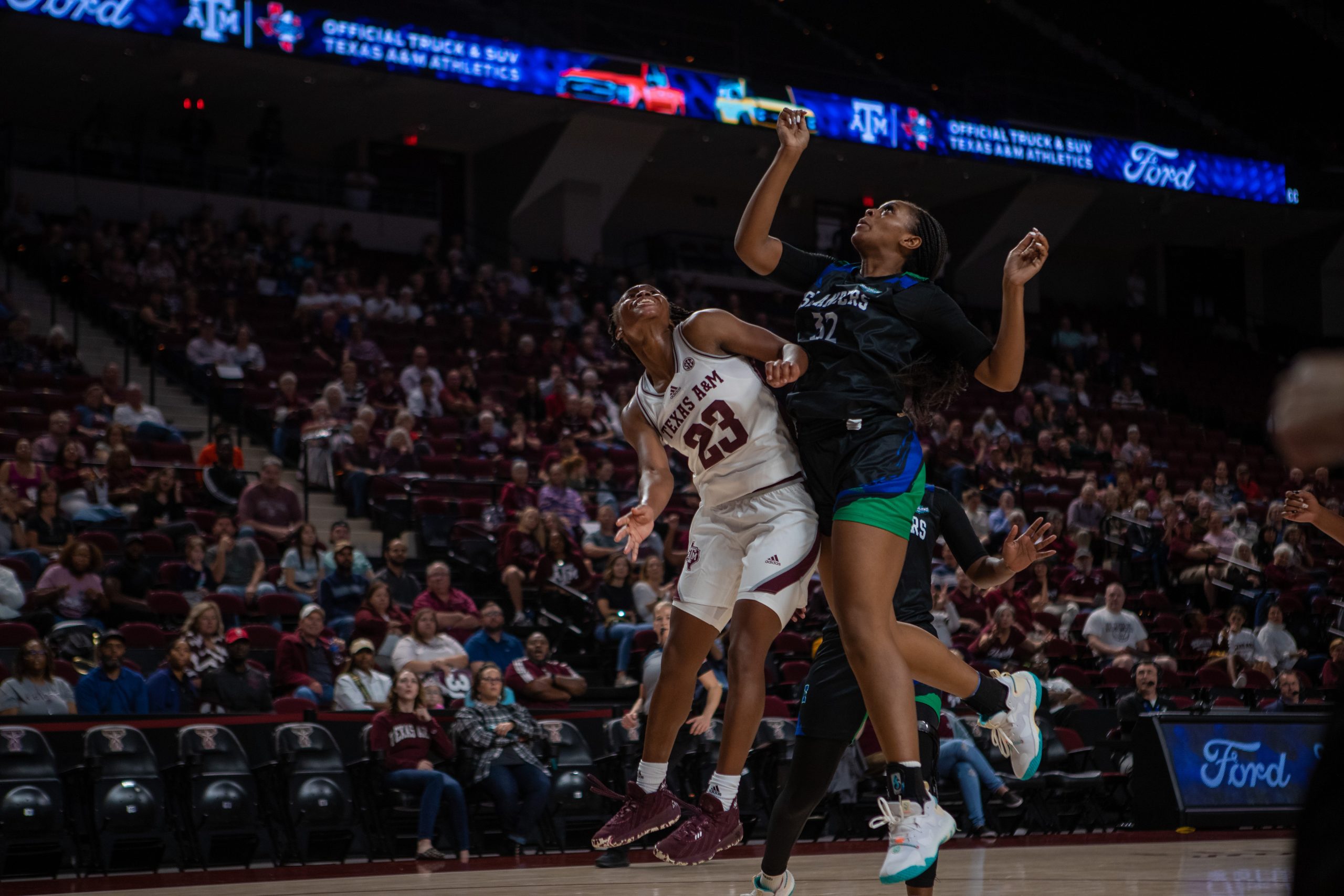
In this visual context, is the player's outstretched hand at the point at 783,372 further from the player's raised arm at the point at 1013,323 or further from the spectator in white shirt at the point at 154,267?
the spectator in white shirt at the point at 154,267

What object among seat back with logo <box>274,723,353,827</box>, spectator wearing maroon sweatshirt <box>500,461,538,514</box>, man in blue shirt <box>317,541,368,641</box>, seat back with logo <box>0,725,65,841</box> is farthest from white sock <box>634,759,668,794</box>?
spectator wearing maroon sweatshirt <box>500,461,538,514</box>

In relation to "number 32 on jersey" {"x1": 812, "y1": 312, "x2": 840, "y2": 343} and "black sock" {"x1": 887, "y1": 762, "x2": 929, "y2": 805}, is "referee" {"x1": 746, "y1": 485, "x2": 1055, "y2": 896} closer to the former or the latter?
"black sock" {"x1": 887, "y1": 762, "x2": 929, "y2": 805}

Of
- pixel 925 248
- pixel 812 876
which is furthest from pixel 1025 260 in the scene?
pixel 812 876

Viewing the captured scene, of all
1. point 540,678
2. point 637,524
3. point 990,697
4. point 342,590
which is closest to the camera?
point 637,524

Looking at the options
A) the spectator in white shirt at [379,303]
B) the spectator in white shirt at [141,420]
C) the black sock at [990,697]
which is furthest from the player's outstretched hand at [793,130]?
the spectator in white shirt at [379,303]

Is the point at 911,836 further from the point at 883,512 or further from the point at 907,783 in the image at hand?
the point at 883,512

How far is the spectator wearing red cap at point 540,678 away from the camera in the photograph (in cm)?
984

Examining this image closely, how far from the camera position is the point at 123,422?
1282 cm

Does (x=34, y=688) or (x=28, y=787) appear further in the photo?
(x=34, y=688)

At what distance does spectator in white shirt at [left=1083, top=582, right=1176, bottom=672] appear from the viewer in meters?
13.2

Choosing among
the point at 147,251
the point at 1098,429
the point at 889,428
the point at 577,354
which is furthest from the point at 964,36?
the point at 889,428

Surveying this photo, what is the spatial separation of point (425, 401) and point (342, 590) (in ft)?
15.6

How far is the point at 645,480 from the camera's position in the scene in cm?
450

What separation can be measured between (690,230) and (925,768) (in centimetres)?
2312
